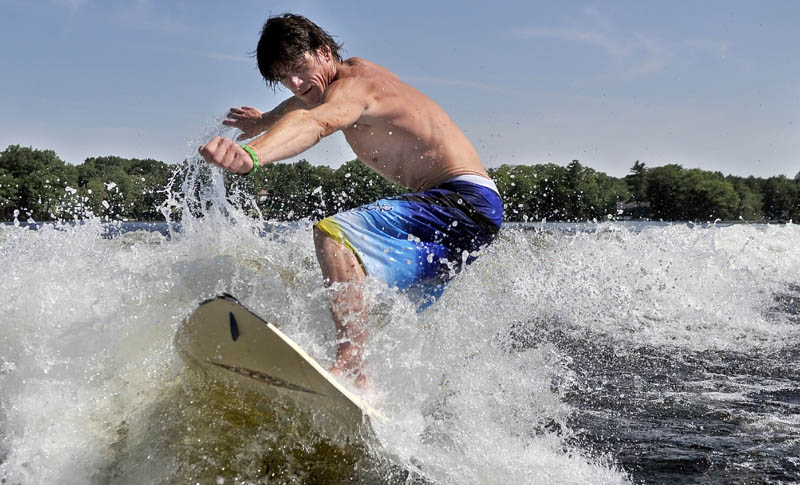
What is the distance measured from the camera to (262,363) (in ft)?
9.23

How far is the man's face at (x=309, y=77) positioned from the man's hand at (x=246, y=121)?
28.8 inches

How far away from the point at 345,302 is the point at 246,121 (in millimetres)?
1853

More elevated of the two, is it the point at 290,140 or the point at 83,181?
the point at 83,181

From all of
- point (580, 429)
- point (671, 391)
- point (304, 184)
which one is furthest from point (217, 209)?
point (304, 184)

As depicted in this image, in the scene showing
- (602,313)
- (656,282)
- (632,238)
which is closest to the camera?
(602,313)

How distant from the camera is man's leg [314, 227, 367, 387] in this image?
9.87 ft

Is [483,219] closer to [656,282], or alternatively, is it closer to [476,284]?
[476,284]

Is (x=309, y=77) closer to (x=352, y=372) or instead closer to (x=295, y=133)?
(x=295, y=133)

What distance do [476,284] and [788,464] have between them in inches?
89.9

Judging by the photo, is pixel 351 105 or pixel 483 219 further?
pixel 483 219

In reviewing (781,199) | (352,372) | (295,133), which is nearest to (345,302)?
(352,372)

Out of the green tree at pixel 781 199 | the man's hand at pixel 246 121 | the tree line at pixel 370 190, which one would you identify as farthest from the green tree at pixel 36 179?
the green tree at pixel 781 199

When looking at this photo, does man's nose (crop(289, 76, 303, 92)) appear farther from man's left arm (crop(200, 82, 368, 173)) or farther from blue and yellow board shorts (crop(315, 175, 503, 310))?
blue and yellow board shorts (crop(315, 175, 503, 310))

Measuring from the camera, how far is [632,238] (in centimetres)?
1526
